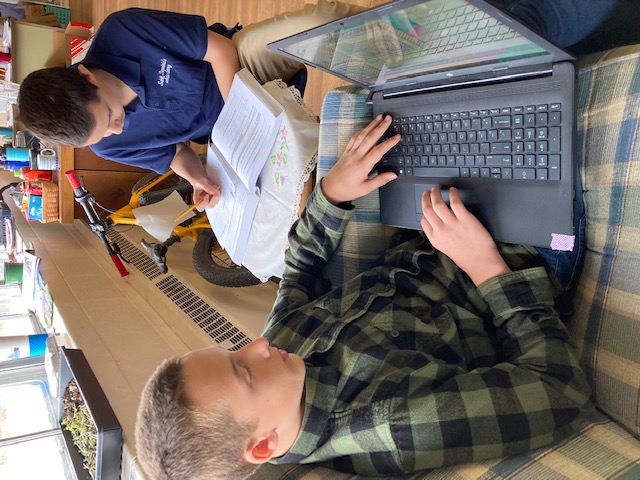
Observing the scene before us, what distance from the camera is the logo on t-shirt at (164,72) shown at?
1.35 metres

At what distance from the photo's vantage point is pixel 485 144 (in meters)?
0.75

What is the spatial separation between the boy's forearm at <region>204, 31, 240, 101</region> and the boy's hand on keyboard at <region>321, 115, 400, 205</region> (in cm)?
53

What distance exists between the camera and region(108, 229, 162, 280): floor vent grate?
211cm

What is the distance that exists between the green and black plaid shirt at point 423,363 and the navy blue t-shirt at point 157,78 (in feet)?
2.13

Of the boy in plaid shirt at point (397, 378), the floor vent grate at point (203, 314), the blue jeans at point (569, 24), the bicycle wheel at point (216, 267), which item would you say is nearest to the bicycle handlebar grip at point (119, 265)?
the floor vent grate at point (203, 314)

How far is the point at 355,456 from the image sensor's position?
31.4 inches

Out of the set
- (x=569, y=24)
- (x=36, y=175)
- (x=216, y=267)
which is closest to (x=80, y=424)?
A: (x=216, y=267)

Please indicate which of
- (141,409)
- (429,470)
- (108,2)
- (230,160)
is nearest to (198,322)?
(230,160)

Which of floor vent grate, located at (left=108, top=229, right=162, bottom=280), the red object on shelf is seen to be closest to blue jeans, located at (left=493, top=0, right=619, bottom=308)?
floor vent grate, located at (left=108, top=229, right=162, bottom=280)

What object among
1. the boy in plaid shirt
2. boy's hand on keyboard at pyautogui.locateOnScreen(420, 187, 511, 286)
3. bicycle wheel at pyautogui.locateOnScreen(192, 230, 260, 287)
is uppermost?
boy's hand on keyboard at pyautogui.locateOnScreen(420, 187, 511, 286)

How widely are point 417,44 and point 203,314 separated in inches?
48.5

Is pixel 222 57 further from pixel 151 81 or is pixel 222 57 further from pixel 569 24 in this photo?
pixel 569 24

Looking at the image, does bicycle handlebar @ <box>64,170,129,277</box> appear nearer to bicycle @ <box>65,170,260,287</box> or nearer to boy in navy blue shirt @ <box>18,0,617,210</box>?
bicycle @ <box>65,170,260,287</box>

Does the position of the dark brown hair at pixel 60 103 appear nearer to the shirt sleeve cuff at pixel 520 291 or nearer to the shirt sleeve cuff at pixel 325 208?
the shirt sleeve cuff at pixel 325 208
